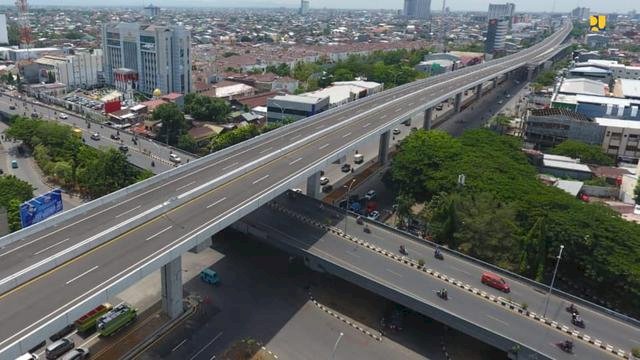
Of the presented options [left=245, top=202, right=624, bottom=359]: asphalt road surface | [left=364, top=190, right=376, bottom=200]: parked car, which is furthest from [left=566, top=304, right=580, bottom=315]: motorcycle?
[left=364, top=190, right=376, bottom=200]: parked car

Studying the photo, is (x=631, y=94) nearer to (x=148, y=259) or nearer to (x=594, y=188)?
(x=594, y=188)

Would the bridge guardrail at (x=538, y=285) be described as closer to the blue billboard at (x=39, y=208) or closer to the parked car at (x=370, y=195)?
the parked car at (x=370, y=195)

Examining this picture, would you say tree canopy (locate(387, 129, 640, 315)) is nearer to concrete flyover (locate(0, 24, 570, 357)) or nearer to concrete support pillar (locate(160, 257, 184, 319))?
concrete flyover (locate(0, 24, 570, 357))

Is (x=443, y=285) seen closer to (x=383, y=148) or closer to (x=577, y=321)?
(x=577, y=321)

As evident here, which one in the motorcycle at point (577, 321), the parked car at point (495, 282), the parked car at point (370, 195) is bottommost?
the parked car at point (370, 195)

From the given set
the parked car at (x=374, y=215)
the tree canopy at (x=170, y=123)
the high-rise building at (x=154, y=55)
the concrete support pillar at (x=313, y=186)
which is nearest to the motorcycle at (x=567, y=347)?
the parked car at (x=374, y=215)

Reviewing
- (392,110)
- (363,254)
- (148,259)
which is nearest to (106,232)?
(148,259)
